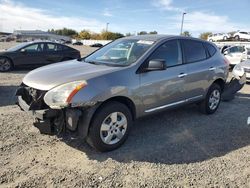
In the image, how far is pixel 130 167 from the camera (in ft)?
12.8

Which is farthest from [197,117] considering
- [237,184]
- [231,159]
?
[237,184]

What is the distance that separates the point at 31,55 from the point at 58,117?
9.52m

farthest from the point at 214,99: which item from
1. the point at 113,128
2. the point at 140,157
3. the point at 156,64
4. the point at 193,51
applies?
the point at 113,128

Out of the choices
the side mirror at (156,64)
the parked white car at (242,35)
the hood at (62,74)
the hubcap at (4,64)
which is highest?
the parked white car at (242,35)

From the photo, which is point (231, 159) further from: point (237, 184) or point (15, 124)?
point (15, 124)

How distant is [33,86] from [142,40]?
2178 mm

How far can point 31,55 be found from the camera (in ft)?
41.4

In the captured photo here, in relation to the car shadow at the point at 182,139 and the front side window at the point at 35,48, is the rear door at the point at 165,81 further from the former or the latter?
the front side window at the point at 35,48

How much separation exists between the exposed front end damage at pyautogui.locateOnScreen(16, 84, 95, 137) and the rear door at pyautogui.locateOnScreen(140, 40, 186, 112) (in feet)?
3.68

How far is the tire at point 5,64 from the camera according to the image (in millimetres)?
12133

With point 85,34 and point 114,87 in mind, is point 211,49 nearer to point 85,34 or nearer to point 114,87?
point 114,87

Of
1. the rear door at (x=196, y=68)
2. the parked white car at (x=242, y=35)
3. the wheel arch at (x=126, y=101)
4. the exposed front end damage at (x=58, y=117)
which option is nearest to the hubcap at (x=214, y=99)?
the rear door at (x=196, y=68)

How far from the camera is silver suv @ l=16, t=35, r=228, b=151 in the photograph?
3871 millimetres

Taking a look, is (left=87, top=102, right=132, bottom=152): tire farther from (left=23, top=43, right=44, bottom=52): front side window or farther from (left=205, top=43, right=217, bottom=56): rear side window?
(left=23, top=43, right=44, bottom=52): front side window
